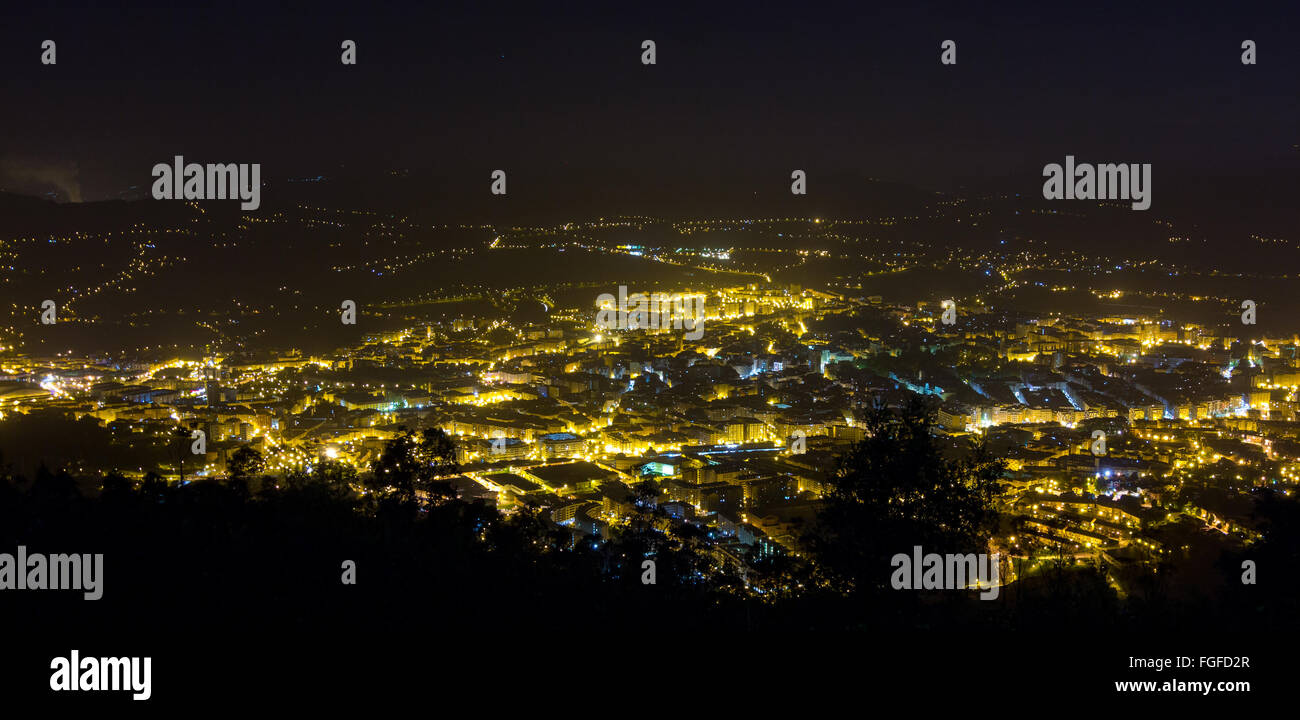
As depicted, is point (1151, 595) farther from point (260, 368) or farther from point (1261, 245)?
point (1261, 245)

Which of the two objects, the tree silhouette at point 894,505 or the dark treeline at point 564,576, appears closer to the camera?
the dark treeline at point 564,576

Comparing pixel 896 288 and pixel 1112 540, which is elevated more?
pixel 896 288

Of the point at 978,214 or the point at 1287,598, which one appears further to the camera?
the point at 978,214

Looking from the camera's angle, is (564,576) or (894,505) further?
(564,576)

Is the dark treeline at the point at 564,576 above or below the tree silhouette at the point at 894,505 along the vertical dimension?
below

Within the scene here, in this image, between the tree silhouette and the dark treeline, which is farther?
the tree silhouette

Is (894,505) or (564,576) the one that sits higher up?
(894,505)

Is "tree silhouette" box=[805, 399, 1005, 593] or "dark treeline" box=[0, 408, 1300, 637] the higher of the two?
"tree silhouette" box=[805, 399, 1005, 593]
